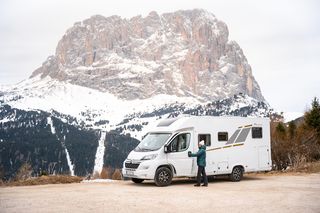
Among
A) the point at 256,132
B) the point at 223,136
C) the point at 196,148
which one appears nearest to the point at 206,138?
the point at 196,148

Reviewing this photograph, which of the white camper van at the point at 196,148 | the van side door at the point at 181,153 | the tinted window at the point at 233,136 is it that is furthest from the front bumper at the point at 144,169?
the tinted window at the point at 233,136

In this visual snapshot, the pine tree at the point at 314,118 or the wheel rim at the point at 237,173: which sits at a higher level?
the pine tree at the point at 314,118

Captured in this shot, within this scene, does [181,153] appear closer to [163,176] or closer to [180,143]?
[180,143]

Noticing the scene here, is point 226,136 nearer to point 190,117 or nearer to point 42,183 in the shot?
point 190,117

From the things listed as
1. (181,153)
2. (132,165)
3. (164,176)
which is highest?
(181,153)

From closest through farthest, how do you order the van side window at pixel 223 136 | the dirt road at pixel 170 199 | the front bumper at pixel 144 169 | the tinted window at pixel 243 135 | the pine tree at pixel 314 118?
1. the dirt road at pixel 170 199
2. the front bumper at pixel 144 169
3. the van side window at pixel 223 136
4. the tinted window at pixel 243 135
5. the pine tree at pixel 314 118

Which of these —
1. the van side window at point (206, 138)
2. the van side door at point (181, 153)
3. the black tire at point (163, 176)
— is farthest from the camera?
the van side window at point (206, 138)

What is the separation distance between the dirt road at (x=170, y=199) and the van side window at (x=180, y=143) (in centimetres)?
157

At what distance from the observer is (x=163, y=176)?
55.2ft

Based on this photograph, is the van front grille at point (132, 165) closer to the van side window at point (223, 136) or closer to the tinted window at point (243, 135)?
the van side window at point (223, 136)

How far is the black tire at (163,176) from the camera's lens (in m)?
16.6

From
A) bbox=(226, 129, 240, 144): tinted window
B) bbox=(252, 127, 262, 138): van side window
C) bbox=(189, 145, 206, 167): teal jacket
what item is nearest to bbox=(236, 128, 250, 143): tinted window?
bbox=(226, 129, 240, 144): tinted window

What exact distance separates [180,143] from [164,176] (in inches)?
64.1

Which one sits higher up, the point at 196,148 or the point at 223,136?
the point at 223,136
